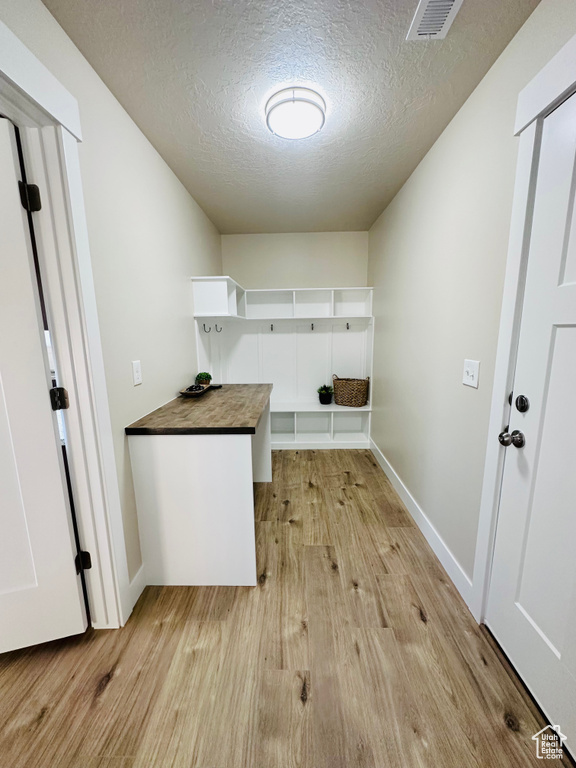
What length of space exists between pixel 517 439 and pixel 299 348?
95.8 inches

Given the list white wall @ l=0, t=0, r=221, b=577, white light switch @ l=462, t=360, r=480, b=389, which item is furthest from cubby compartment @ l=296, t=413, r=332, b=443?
white light switch @ l=462, t=360, r=480, b=389

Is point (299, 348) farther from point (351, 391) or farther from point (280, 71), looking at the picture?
point (280, 71)

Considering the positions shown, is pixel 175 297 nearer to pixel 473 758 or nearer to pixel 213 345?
pixel 213 345

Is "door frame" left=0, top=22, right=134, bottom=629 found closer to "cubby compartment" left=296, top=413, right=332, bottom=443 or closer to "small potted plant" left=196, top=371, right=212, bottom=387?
"small potted plant" left=196, top=371, right=212, bottom=387

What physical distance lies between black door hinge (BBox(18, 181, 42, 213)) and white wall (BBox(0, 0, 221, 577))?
0.51ft

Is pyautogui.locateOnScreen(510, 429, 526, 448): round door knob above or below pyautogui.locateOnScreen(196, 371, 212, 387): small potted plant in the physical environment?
below

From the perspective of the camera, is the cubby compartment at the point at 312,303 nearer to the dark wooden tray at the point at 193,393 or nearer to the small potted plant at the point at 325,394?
the small potted plant at the point at 325,394

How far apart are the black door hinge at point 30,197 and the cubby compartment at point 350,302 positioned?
266 centimetres

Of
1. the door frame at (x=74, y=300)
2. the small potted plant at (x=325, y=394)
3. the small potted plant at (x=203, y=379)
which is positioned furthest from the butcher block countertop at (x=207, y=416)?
the small potted plant at (x=325, y=394)

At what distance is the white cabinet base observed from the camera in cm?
139

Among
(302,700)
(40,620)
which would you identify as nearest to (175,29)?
(40,620)

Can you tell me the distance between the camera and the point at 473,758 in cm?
87

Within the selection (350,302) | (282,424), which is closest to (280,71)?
(350,302)

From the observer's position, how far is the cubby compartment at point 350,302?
127 inches
